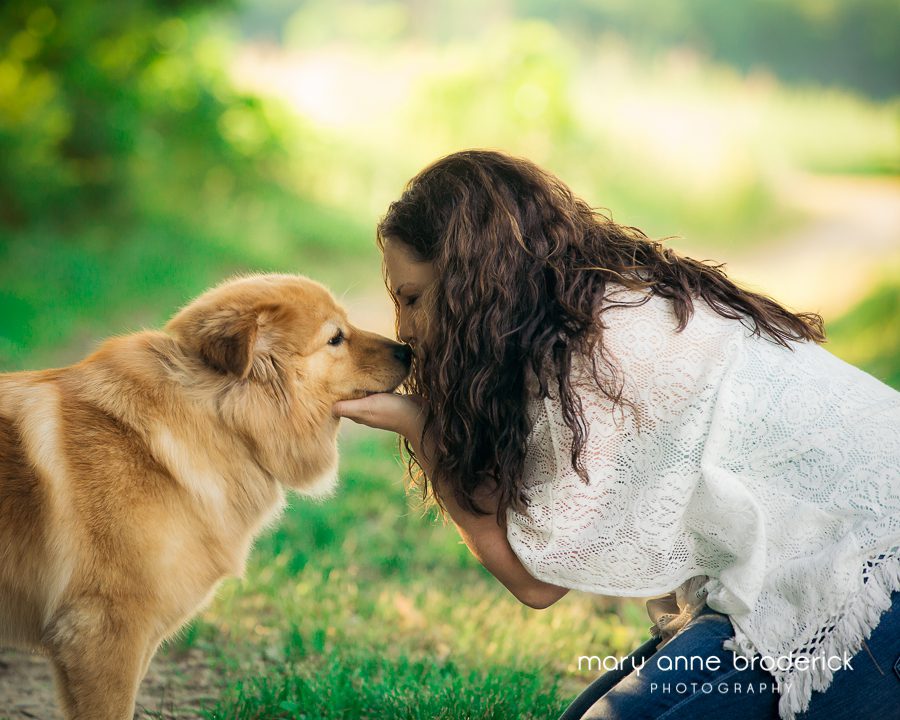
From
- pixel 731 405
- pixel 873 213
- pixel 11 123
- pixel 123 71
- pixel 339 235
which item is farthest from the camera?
pixel 873 213

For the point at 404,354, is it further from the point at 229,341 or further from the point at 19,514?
the point at 19,514

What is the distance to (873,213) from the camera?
11.6 meters

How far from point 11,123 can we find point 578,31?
883cm

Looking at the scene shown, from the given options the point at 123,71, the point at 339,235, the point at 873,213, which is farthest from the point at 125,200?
the point at 873,213

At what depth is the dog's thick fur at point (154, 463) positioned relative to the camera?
2352 mm

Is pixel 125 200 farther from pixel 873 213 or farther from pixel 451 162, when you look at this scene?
pixel 873 213

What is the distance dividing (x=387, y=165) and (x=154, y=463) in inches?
400

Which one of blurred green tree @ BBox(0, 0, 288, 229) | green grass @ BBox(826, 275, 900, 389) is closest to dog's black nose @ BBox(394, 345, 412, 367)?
green grass @ BBox(826, 275, 900, 389)

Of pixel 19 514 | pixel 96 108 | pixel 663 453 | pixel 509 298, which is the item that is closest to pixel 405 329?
pixel 509 298

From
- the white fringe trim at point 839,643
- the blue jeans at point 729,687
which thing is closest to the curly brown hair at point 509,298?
the blue jeans at point 729,687

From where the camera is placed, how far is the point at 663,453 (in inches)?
87.9

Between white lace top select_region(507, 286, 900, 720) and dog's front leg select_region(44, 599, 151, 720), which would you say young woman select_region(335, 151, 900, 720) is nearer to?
white lace top select_region(507, 286, 900, 720)

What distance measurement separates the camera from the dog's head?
2.54 metres

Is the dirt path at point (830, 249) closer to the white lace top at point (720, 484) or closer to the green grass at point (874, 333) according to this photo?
the green grass at point (874, 333)
